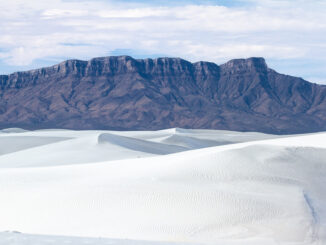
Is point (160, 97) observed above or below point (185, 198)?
below

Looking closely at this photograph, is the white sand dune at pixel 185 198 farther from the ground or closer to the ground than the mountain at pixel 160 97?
farther from the ground

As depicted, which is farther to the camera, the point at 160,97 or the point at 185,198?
the point at 160,97

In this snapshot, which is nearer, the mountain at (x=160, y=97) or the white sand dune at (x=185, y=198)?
the white sand dune at (x=185, y=198)

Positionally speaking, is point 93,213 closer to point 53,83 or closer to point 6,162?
point 6,162

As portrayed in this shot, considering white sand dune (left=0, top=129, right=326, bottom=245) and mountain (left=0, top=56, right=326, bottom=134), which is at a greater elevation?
white sand dune (left=0, top=129, right=326, bottom=245)

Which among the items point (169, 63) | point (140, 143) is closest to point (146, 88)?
point (169, 63)
